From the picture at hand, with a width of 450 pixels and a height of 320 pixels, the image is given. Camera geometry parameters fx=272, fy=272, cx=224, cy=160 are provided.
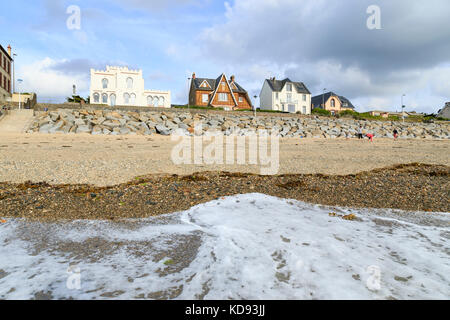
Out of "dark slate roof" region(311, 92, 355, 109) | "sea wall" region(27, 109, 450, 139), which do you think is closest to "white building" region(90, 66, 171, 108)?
"sea wall" region(27, 109, 450, 139)

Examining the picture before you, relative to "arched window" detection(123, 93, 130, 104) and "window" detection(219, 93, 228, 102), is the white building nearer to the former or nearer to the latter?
"arched window" detection(123, 93, 130, 104)

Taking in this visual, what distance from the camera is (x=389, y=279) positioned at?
314 cm

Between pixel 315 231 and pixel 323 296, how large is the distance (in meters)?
1.86

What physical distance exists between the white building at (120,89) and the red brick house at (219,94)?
25.7ft

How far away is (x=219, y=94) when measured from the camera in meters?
49.0

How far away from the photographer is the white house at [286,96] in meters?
56.1

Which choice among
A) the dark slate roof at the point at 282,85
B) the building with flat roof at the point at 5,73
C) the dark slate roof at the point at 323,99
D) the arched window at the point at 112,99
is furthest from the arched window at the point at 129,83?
the dark slate roof at the point at 323,99

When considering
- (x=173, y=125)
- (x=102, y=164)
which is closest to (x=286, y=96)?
(x=173, y=125)

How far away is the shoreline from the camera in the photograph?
18.1 feet

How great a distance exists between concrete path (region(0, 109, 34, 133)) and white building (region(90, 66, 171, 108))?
67.7ft

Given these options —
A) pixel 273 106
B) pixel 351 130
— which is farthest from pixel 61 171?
pixel 273 106

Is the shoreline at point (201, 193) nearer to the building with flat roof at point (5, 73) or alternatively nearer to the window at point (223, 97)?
the window at point (223, 97)

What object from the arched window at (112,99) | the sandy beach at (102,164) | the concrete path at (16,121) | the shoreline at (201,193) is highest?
the arched window at (112,99)
